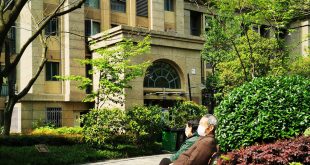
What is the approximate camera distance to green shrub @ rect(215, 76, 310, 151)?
8.26 meters

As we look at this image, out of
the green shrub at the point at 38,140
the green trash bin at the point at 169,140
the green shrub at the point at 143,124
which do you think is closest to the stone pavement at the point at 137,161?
the green shrub at the point at 143,124

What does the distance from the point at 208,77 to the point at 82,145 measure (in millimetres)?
14490

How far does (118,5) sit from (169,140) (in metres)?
12.1

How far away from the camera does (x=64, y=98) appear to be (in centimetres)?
2383

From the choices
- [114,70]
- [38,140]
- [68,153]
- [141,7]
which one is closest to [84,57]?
[141,7]

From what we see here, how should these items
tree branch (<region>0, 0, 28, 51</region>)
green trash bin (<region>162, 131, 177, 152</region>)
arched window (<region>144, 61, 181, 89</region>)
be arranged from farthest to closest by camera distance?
arched window (<region>144, 61, 181, 89</region>) < green trash bin (<region>162, 131, 177, 152</region>) < tree branch (<region>0, 0, 28, 51</region>)

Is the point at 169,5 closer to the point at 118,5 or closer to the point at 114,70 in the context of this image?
the point at 118,5

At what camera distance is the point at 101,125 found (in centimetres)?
1608

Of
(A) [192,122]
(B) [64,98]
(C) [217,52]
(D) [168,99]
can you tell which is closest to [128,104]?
(D) [168,99]

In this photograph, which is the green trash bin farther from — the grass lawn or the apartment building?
the apartment building

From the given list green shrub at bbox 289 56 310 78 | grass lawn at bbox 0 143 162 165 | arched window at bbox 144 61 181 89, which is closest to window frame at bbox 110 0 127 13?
arched window at bbox 144 61 181 89

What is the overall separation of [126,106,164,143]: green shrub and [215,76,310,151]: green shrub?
764cm

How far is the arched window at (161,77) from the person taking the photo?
21594mm

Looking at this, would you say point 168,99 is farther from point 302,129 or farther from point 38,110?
point 302,129
